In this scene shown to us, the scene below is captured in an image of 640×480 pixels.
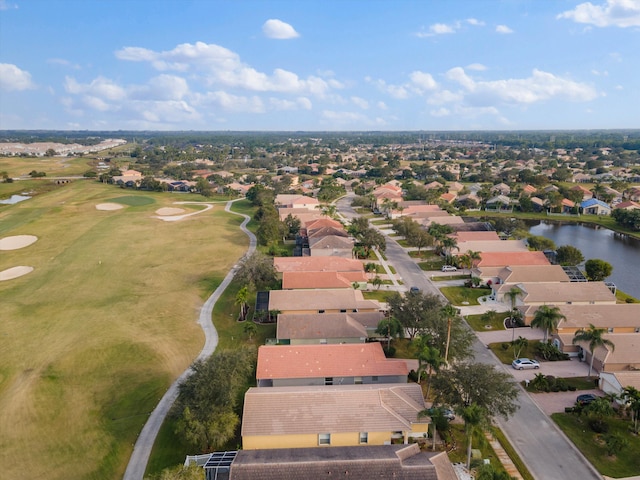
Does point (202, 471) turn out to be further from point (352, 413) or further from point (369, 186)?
point (369, 186)

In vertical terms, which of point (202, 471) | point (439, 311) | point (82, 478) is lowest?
point (82, 478)

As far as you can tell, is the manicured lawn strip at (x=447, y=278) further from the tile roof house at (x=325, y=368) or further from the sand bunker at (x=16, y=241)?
the sand bunker at (x=16, y=241)

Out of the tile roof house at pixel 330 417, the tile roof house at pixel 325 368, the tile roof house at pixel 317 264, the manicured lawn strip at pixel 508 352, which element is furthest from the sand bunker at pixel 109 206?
the manicured lawn strip at pixel 508 352

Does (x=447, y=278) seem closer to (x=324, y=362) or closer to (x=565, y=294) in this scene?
(x=565, y=294)

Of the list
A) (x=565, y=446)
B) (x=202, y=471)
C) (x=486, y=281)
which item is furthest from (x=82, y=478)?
(x=486, y=281)

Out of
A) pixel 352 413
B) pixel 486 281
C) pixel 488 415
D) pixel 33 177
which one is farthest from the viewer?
pixel 33 177
